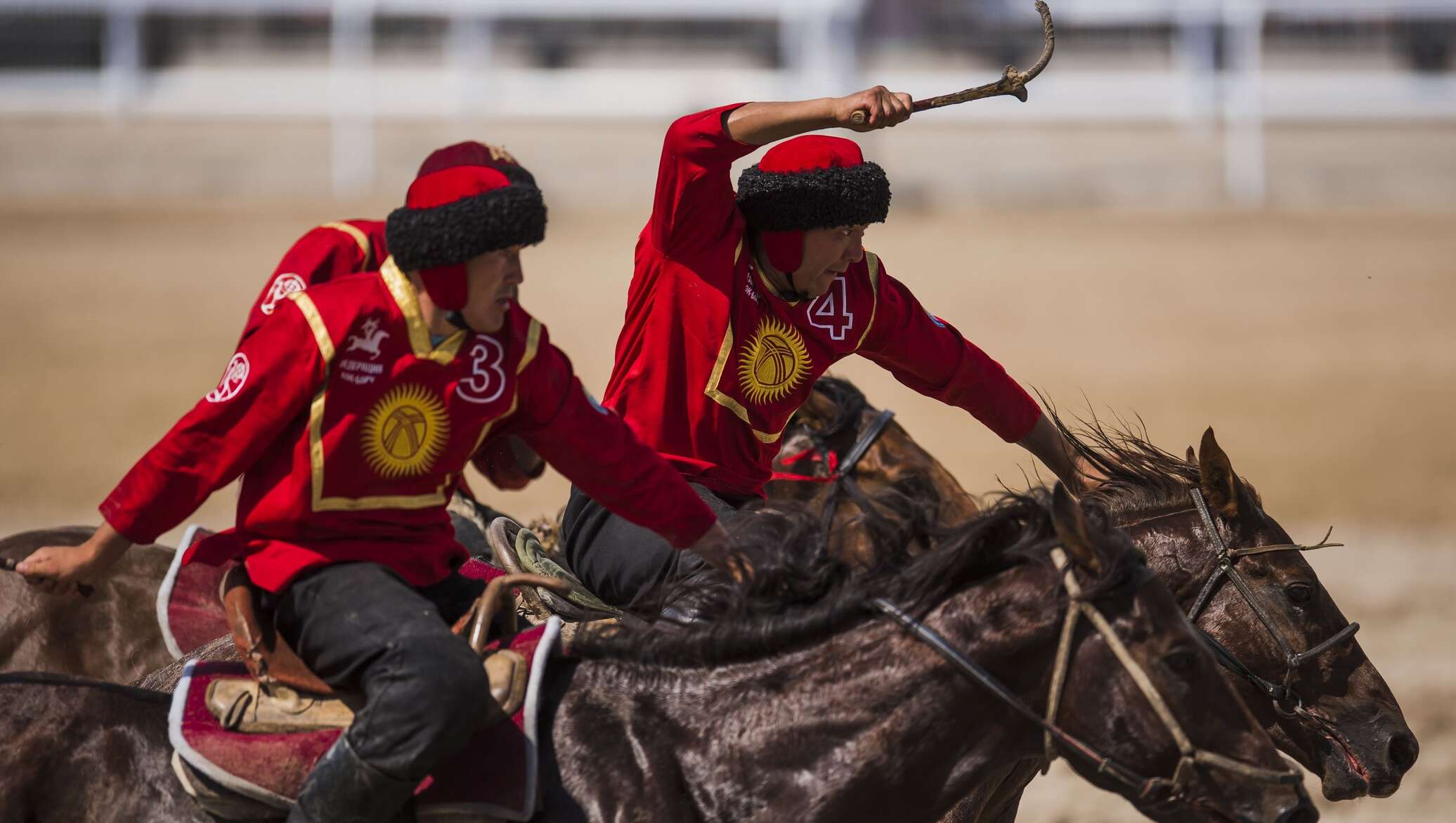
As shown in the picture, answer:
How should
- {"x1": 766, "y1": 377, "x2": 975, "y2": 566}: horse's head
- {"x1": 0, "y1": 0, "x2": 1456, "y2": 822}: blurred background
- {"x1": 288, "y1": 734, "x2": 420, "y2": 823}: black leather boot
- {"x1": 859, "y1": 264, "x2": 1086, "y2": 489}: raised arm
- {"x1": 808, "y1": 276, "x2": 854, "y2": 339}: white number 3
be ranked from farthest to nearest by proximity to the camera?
{"x1": 0, "y1": 0, "x2": 1456, "y2": 822}: blurred background < {"x1": 766, "y1": 377, "x2": 975, "y2": 566}: horse's head < {"x1": 859, "y1": 264, "x2": 1086, "y2": 489}: raised arm < {"x1": 808, "y1": 276, "x2": 854, "y2": 339}: white number 3 < {"x1": 288, "y1": 734, "x2": 420, "y2": 823}: black leather boot

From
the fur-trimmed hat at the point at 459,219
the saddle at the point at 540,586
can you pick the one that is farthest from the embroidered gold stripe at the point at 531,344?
the saddle at the point at 540,586

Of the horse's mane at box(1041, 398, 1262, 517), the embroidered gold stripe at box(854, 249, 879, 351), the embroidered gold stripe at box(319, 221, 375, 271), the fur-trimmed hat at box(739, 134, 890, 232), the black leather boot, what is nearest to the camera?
the black leather boot

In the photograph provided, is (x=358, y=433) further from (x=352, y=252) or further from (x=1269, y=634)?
(x=1269, y=634)

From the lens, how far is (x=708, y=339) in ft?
13.9

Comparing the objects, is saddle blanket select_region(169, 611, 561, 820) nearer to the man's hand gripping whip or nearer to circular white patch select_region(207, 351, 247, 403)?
circular white patch select_region(207, 351, 247, 403)

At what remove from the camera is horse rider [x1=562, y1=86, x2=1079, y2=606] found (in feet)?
13.4

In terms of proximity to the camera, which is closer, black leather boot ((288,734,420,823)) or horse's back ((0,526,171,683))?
black leather boot ((288,734,420,823))

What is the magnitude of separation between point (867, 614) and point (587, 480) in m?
0.65

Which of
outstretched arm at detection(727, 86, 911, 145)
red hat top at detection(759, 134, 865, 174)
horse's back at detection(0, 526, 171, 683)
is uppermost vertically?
outstretched arm at detection(727, 86, 911, 145)

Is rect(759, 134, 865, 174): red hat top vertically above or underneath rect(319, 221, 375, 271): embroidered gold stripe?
above

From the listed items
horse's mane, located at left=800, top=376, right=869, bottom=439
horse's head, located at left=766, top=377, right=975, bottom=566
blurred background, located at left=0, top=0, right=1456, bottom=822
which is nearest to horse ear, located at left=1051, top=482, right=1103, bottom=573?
horse's head, located at left=766, top=377, right=975, bottom=566

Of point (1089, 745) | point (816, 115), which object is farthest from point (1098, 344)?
point (1089, 745)

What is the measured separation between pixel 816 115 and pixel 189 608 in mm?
2414

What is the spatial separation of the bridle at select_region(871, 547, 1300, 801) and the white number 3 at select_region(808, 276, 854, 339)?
4.99 ft
